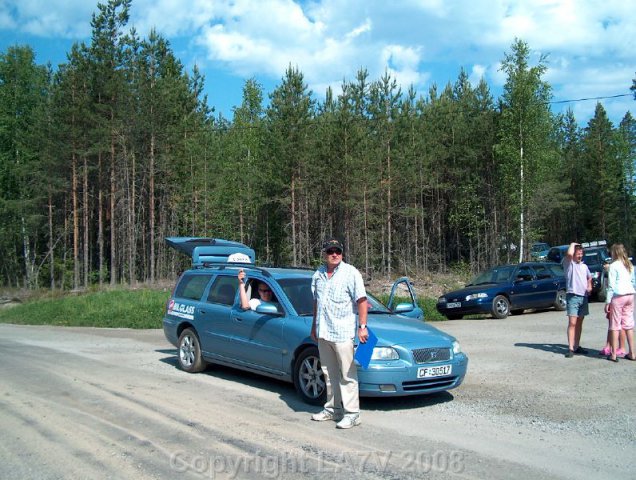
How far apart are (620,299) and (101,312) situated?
62.2 ft

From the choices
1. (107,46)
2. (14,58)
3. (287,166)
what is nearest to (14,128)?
(14,58)

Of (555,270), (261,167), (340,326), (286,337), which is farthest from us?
(261,167)

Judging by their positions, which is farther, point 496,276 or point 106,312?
point 106,312

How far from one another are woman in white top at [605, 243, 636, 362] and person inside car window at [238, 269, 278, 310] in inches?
221

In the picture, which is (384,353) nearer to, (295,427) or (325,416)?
(325,416)

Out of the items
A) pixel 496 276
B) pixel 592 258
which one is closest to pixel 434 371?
pixel 496 276

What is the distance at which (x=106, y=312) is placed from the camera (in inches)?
893

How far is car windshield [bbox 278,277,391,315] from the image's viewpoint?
7802 millimetres

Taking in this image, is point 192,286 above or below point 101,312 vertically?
above

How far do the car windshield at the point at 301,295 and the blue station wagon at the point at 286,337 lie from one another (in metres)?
0.01

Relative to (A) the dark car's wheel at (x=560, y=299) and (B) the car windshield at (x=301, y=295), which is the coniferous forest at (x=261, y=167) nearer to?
(A) the dark car's wheel at (x=560, y=299)

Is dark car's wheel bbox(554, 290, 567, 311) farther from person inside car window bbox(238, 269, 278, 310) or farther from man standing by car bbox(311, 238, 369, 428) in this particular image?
man standing by car bbox(311, 238, 369, 428)

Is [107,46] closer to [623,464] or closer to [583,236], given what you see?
[623,464]

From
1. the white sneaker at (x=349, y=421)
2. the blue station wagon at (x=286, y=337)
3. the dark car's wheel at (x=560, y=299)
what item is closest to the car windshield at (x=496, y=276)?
the dark car's wheel at (x=560, y=299)
